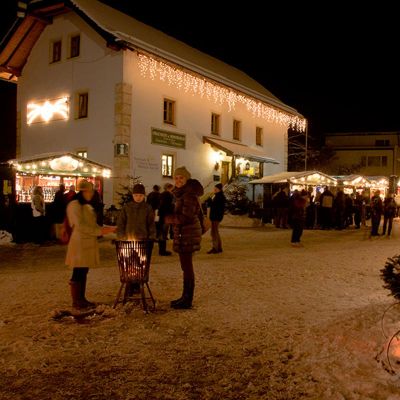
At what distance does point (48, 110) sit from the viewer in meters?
22.8

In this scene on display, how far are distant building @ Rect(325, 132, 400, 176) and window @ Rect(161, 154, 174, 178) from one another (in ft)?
107

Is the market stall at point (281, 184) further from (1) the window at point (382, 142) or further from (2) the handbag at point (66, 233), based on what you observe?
(1) the window at point (382, 142)

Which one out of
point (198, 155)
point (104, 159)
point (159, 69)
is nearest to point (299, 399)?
point (104, 159)

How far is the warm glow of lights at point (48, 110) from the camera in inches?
866

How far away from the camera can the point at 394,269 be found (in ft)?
15.5

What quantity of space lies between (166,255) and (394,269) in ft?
23.7

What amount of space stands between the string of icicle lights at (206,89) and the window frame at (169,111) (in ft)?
2.54

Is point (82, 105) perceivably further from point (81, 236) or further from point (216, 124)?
point (81, 236)

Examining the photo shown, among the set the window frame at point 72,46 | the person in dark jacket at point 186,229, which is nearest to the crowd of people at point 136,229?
the person in dark jacket at point 186,229

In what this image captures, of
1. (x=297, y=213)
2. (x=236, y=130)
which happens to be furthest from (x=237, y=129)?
(x=297, y=213)

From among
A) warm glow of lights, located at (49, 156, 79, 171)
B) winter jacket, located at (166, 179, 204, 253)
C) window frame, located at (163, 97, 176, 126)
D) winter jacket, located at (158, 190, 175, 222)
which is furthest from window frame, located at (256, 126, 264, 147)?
winter jacket, located at (166, 179, 204, 253)

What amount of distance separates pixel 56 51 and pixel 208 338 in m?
20.4

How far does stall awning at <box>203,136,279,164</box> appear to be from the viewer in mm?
24203

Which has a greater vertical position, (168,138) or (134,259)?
(168,138)
